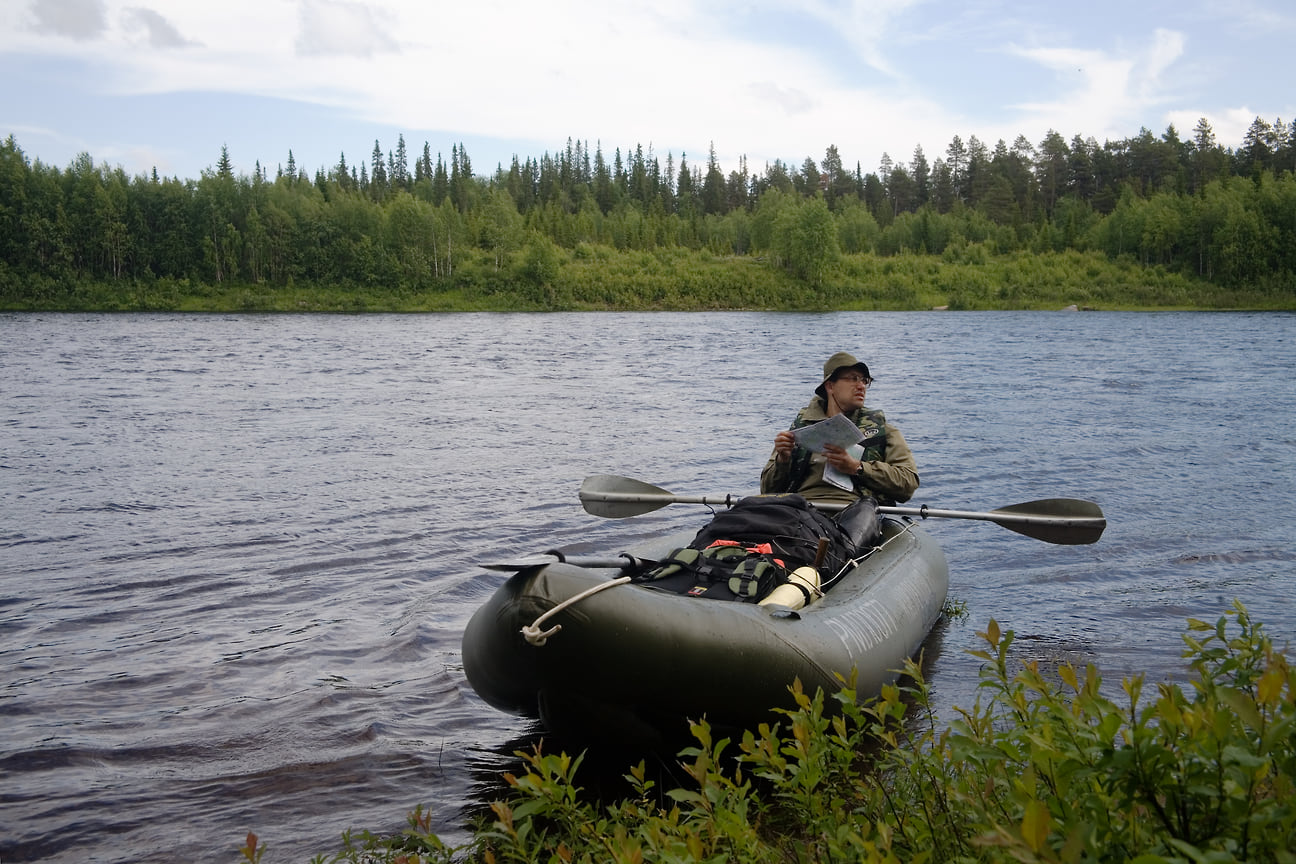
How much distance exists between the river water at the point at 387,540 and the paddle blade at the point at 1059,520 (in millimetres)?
517

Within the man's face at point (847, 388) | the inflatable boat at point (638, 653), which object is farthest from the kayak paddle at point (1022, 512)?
the inflatable boat at point (638, 653)

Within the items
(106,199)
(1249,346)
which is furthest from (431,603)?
(106,199)

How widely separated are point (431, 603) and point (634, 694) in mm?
3693

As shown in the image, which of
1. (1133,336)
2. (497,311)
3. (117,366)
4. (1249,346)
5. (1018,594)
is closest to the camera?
(1018,594)

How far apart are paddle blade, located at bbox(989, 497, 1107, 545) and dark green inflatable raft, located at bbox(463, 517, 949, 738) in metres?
3.15

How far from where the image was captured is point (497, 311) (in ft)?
201

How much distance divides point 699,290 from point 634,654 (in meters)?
63.5

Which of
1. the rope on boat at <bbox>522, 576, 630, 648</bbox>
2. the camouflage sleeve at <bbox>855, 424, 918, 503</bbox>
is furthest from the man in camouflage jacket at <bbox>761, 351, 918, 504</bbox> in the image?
the rope on boat at <bbox>522, 576, 630, 648</bbox>

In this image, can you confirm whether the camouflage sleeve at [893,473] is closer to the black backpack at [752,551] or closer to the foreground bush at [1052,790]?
the black backpack at [752,551]

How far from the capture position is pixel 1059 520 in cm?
732

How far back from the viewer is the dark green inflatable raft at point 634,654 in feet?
12.7

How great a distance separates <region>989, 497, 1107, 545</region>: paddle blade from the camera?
7281 millimetres

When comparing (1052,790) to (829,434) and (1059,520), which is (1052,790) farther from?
(1059,520)

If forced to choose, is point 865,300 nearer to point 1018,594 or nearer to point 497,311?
point 497,311
